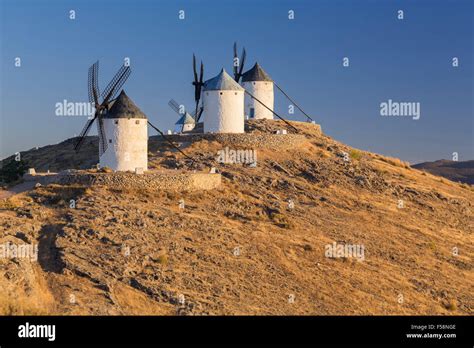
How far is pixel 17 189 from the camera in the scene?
36.4 m

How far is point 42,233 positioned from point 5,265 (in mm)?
3544

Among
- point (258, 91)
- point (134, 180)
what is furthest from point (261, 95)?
point (134, 180)

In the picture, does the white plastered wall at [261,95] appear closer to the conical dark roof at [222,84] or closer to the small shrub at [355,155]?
the conical dark roof at [222,84]

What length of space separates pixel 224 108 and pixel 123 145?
40.2 ft

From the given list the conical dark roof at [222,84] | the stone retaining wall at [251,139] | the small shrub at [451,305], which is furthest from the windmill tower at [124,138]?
the small shrub at [451,305]

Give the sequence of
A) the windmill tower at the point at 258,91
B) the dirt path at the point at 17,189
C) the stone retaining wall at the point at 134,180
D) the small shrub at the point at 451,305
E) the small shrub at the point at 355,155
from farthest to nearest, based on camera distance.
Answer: the windmill tower at the point at 258,91
the small shrub at the point at 355,155
the dirt path at the point at 17,189
the stone retaining wall at the point at 134,180
the small shrub at the point at 451,305

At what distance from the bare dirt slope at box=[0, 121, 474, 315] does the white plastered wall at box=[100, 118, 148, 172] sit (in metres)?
2.67

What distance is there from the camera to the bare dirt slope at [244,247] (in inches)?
1011

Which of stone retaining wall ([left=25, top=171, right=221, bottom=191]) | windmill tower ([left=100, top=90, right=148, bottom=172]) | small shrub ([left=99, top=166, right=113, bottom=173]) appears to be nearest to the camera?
stone retaining wall ([left=25, top=171, right=221, bottom=191])

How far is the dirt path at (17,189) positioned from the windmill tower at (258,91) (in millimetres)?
21906

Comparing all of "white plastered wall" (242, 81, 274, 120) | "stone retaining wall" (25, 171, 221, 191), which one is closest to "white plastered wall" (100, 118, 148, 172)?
"stone retaining wall" (25, 171, 221, 191)

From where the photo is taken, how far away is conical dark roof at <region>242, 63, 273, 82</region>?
54812 millimetres

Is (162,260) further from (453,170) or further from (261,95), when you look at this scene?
(453,170)

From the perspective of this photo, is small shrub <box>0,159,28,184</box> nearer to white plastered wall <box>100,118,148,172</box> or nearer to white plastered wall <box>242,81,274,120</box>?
white plastered wall <box>100,118,148,172</box>
